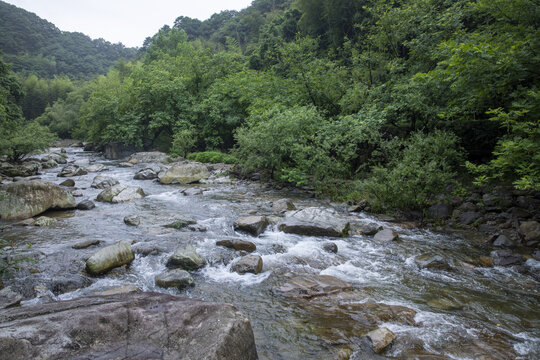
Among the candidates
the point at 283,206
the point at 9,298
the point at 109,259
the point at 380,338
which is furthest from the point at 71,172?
the point at 380,338

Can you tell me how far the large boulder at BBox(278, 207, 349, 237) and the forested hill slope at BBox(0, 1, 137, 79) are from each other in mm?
102955

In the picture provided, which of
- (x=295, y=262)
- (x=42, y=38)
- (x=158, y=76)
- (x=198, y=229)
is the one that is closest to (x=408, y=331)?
(x=295, y=262)

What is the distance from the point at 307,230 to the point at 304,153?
578 cm

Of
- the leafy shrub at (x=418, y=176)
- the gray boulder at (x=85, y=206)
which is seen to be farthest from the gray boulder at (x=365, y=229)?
the gray boulder at (x=85, y=206)

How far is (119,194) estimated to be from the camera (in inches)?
500

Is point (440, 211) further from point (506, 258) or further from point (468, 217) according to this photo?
point (506, 258)

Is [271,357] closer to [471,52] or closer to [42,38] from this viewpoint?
[471,52]

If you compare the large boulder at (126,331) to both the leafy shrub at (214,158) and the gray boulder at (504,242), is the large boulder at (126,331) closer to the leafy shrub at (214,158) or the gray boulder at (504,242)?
the gray boulder at (504,242)

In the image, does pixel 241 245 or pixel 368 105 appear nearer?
pixel 241 245

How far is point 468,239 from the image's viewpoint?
8508 millimetres

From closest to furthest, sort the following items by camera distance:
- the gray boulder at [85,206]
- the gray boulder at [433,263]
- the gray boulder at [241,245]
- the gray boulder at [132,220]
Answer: the gray boulder at [433,263] < the gray boulder at [241,245] < the gray boulder at [132,220] < the gray boulder at [85,206]

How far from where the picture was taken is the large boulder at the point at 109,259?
6.00m

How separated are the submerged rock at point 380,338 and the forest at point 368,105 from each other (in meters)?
4.86

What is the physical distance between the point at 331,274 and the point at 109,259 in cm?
478
